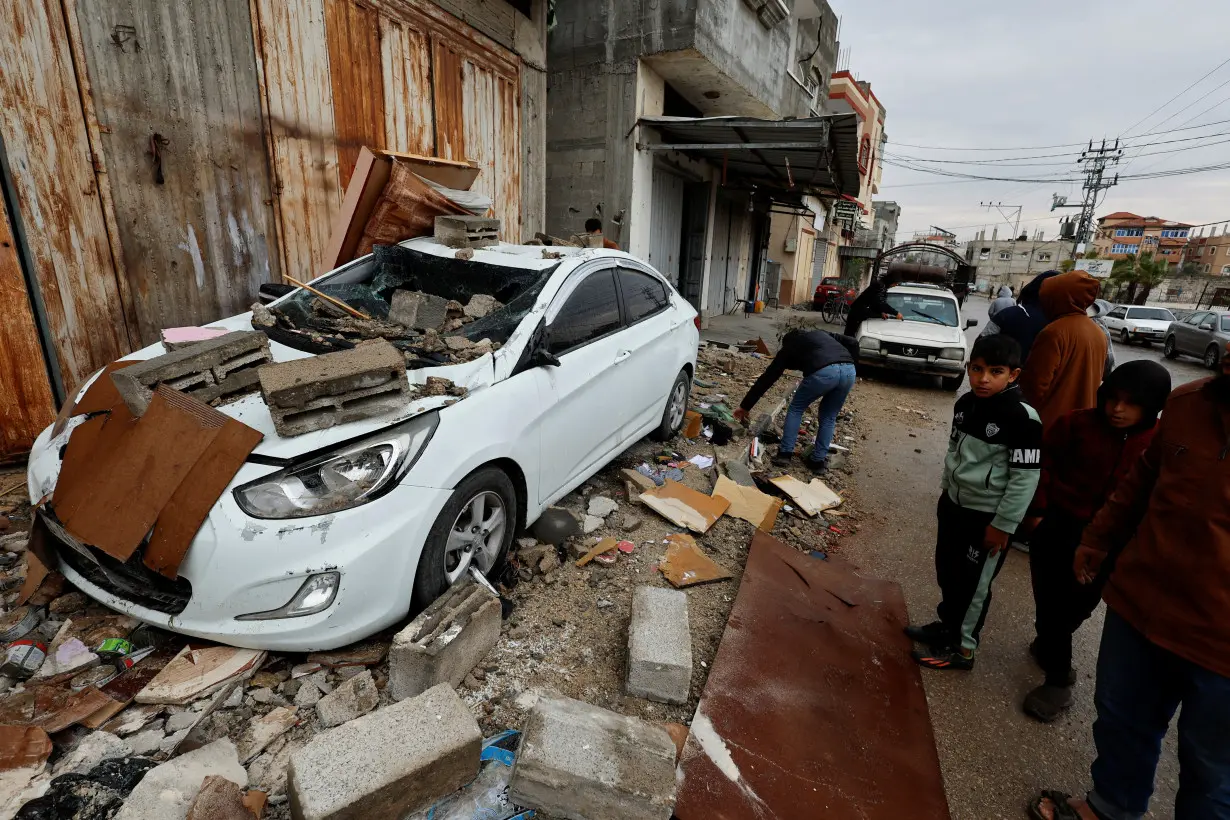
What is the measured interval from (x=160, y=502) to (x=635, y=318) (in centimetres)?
294

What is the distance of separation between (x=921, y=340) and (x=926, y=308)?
1.31 metres

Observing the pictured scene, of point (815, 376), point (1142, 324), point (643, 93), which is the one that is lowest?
point (1142, 324)

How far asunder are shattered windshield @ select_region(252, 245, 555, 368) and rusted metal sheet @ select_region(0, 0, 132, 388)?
1.68 m

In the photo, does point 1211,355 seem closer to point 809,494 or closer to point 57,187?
point 809,494

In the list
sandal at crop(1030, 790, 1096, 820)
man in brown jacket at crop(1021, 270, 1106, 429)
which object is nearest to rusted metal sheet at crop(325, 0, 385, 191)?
man in brown jacket at crop(1021, 270, 1106, 429)

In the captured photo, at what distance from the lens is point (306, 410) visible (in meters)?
2.23

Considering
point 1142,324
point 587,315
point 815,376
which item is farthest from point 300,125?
point 1142,324

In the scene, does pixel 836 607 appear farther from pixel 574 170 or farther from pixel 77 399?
pixel 574 170

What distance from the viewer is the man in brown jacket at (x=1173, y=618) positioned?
5.13 feet

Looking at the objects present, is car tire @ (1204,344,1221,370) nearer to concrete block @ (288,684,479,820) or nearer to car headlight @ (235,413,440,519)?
car headlight @ (235,413,440,519)

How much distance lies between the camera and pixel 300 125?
17.3ft

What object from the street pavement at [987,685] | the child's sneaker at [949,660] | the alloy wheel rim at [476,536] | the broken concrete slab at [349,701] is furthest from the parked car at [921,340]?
the broken concrete slab at [349,701]

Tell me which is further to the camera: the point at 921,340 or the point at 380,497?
the point at 921,340

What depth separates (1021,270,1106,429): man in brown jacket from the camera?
3.48 m
